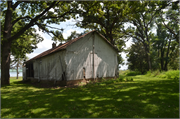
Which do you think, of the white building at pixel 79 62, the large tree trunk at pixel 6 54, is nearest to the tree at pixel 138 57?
the white building at pixel 79 62

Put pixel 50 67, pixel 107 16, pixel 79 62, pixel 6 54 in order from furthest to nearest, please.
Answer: pixel 107 16 → pixel 50 67 → pixel 6 54 → pixel 79 62

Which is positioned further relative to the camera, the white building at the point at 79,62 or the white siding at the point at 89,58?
the white siding at the point at 89,58

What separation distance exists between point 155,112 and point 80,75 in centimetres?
1192

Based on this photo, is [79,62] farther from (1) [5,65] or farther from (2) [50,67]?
(1) [5,65]

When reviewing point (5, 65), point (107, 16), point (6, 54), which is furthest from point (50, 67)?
point (107, 16)

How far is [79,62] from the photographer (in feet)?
55.5

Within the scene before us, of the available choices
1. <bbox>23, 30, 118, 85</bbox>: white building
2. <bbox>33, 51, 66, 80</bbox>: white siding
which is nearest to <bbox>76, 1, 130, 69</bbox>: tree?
<bbox>23, 30, 118, 85</bbox>: white building

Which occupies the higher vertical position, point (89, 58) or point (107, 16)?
point (107, 16)

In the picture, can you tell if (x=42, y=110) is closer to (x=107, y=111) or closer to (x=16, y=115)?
(x=16, y=115)

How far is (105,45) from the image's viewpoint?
20.5 m

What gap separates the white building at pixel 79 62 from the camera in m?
15.9

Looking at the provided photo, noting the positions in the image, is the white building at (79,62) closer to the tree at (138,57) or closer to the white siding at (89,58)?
the white siding at (89,58)

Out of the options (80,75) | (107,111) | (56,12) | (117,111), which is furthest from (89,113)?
(56,12)

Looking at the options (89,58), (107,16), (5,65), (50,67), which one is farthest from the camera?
(107,16)
